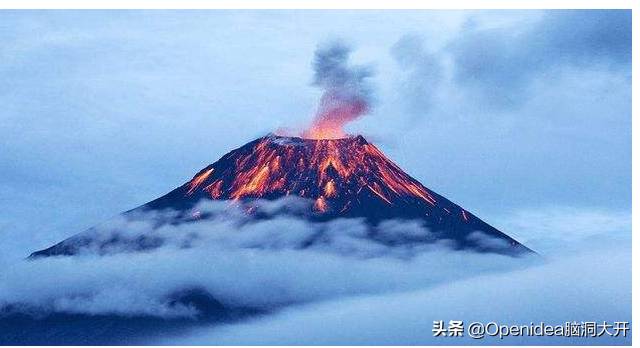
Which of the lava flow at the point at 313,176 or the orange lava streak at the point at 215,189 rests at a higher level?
the lava flow at the point at 313,176

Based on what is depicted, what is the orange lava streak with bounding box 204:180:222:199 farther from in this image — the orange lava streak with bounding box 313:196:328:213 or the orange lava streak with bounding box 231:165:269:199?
the orange lava streak with bounding box 313:196:328:213

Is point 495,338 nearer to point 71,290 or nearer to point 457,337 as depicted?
point 457,337

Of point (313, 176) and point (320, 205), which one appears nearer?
point (320, 205)

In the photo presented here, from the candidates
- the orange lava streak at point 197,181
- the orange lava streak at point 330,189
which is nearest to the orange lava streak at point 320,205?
the orange lava streak at point 330,189

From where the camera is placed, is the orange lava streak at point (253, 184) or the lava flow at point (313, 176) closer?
the lava flow at point (313, 176)

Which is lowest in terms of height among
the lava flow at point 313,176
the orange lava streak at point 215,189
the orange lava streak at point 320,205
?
the orange lava streak at point 320,205

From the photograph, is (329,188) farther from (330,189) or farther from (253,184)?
(253,184)

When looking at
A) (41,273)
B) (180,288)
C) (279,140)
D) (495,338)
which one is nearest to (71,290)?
(41,273)

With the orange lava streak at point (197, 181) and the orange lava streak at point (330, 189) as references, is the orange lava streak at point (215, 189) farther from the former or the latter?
the orange lava streak at point (330, 189)

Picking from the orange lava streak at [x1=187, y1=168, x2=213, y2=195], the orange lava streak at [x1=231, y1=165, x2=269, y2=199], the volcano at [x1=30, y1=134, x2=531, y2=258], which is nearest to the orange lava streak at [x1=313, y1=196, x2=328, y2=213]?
the volcano at [x1=30, y1=134, x2=531, y2=258]

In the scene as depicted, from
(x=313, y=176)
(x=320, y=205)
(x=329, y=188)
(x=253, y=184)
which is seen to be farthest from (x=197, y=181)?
(x=329, y=188)
